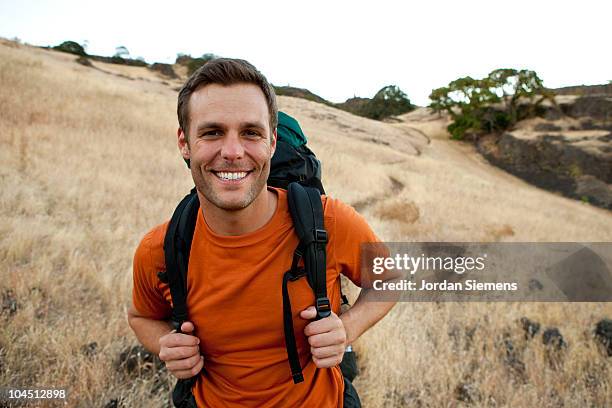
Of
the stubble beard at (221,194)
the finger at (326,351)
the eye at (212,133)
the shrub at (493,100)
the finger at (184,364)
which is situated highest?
the shrub at (493,100)

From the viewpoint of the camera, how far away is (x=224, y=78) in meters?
1.63

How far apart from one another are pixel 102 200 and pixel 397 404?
235 inches

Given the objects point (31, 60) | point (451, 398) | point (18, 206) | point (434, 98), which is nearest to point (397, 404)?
point (451, 398)

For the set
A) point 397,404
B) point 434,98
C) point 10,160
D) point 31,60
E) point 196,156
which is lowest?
point 397,404

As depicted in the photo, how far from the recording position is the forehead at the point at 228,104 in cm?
162

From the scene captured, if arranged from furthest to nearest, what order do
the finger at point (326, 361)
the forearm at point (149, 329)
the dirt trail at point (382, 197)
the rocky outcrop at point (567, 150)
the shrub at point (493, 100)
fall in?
the shrub at point (493, 100), the rocky outcrop at point (567, 150), the dirt trail at point (382, 197), the forearm at point (149, 329), the finger at point (326, 361)

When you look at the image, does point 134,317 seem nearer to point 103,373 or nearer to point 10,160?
point 103,373

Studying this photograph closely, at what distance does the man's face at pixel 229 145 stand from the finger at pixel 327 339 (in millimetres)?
664

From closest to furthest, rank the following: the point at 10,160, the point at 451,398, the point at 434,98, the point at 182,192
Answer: the point at 451,398 → the point at 10,160 → the point at 182,192 → the point at 434,98

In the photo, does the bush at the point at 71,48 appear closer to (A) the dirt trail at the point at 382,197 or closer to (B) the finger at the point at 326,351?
(A) the dirt trail at the point at 382,197

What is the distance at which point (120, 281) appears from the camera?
417cm

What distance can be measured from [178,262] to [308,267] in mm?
616

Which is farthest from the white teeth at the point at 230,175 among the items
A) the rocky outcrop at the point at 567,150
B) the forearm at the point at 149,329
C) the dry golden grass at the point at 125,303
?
the rocky outcrop at the point at 567,150

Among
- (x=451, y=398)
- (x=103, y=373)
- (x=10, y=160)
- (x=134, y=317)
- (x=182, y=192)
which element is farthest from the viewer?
(x=182, y=192)
